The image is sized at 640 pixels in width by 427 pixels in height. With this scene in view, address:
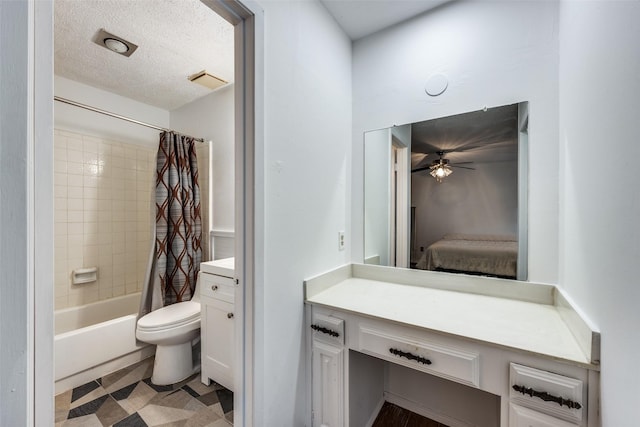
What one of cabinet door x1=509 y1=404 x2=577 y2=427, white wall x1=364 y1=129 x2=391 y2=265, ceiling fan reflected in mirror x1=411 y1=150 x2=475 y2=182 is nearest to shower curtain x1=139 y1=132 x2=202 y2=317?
white wall x1=364 y1=129 x2=391 y2=265

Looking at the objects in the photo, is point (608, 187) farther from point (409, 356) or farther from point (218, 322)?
point (218, 322)

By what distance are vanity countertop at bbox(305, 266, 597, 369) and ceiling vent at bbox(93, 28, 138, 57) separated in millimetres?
1928

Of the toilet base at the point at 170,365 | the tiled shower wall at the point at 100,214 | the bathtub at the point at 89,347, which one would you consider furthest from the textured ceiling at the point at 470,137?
the tiled shower wall at the point at 100,214

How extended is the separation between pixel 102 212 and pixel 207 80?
161cm

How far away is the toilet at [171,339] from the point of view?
1742 mm

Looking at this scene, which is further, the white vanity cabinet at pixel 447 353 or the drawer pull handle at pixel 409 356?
the drawer pull handle at pixel 409 356

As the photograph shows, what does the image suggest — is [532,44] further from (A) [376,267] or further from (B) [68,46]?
(B) [68,46]

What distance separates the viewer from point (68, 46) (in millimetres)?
1717

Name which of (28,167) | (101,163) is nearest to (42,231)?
(28,167)

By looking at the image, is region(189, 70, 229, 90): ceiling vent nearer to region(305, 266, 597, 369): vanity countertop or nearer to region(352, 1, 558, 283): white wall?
region(352, 1, 558, 283): white wall

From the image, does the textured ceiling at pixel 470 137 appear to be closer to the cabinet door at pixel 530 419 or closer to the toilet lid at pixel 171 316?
the cabinet door at pixel 530 419

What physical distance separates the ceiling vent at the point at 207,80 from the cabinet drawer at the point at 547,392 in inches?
99.5

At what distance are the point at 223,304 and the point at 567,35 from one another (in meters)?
2.18

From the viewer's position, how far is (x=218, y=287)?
1.68 meters
